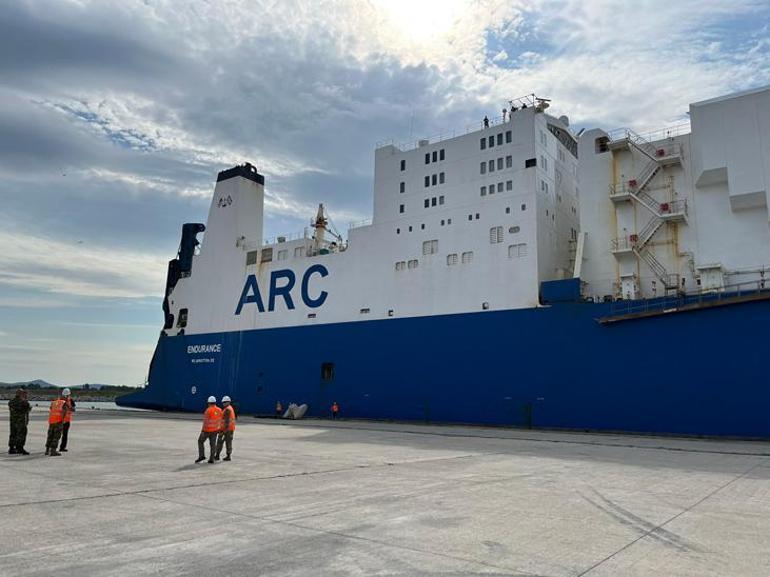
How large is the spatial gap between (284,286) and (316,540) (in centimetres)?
2296

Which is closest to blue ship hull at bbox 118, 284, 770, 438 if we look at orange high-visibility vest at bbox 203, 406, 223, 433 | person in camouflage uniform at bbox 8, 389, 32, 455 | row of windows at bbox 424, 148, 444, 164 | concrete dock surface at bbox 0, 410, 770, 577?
concrete dock surface at bbox 0, 410, 770, 577

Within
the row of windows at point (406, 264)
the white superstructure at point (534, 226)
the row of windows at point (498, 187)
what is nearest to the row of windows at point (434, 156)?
the white superstructure at point (534, 226)

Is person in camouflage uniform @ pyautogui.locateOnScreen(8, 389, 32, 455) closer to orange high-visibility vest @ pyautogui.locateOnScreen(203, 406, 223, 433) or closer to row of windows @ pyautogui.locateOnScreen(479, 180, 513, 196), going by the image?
orange high-visibility vest @ pyautogui.locateOnScreen(203, 406, 223, 433)

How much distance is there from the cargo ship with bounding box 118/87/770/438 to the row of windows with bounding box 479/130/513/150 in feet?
0.17

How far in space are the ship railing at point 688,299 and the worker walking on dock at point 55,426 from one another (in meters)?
14.5

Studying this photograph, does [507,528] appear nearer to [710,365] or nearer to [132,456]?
[132,456]

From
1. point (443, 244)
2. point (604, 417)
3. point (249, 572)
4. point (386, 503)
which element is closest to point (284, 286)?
point (443, 244)

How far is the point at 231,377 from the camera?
28.0m

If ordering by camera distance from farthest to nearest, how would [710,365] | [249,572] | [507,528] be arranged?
[710,365]
[507,528]
[249,572]

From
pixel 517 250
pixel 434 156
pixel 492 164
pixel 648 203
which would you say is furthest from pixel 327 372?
pixel 648 203

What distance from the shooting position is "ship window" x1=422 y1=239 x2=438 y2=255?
72.6ft

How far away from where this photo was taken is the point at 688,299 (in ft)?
53.1

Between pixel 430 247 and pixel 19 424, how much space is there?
15305 millimetres

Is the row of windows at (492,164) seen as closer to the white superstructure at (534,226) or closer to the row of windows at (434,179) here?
the white superstructure at (534,226)
